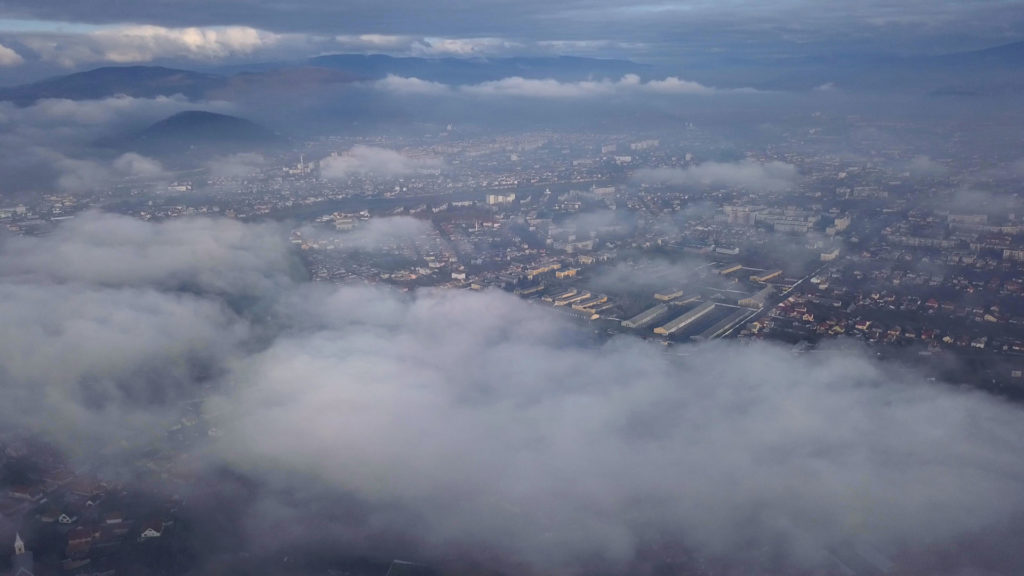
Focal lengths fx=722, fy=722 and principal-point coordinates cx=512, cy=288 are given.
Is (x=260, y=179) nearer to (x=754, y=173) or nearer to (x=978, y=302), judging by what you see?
(x=754, y=173)

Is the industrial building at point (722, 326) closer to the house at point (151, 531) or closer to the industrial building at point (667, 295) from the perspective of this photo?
the industrial building at point (667, 295)

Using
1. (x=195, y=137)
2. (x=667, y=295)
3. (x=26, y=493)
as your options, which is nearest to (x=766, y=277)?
(x=667, y=295)

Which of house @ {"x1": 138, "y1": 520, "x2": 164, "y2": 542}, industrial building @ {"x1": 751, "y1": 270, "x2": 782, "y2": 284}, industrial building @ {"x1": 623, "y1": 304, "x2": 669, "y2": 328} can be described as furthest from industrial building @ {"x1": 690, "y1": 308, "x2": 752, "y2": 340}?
house @ {"x1": 138, "y1": 520, "x2": 164, "y2": 542}

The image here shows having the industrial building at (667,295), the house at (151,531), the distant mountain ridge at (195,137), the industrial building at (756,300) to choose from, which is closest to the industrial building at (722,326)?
the industrial building at (756,300)

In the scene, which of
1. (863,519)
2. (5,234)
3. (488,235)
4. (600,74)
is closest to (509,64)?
(600,74)

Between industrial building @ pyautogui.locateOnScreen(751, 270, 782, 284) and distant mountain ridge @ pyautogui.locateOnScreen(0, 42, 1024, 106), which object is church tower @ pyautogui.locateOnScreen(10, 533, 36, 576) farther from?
distant mountain ridge @ pyautogui.locateOnScreen(0, 42, 1024, 106)

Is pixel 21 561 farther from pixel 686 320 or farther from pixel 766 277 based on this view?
pixel 766 277
